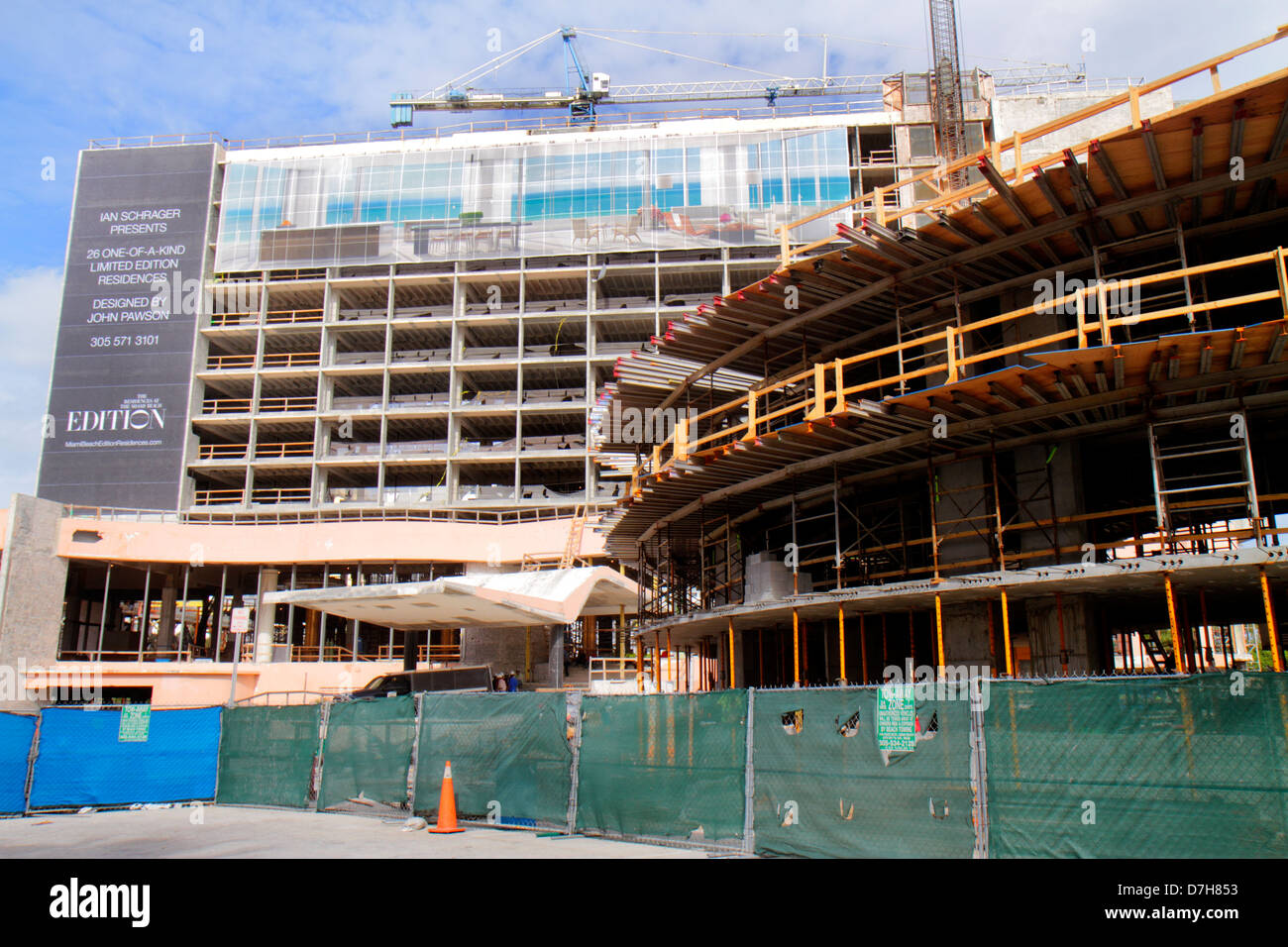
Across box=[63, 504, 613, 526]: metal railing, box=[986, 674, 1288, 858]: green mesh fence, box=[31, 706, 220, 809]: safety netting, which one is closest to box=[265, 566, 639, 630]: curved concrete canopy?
box=[31, 706, 220, 809]: safety netting

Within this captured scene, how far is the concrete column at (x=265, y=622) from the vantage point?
4425 cm

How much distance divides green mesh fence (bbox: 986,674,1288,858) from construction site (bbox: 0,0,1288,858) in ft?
0.10

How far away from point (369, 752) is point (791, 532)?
1318cm

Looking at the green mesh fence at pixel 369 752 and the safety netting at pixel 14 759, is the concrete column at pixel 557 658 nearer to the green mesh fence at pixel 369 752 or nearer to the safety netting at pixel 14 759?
the green mesh fence at pixel 369 752

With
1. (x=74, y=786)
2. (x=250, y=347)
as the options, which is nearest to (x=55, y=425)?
(x=250, y=347)

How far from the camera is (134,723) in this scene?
1612 cm

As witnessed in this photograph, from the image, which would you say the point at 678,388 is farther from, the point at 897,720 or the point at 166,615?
the point at 166,615

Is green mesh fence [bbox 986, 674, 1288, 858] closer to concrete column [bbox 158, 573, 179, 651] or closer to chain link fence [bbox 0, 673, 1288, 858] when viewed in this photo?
chain link fence [bbox 0, 673, 1288, 858]

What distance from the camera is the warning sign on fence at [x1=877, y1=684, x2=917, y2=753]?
925 centimetres

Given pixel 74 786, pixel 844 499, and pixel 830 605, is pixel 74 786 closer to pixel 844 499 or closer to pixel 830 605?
pixel 830 605

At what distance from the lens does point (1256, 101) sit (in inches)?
563

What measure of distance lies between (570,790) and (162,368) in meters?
62.9

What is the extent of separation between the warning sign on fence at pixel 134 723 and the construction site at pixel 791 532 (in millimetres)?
333

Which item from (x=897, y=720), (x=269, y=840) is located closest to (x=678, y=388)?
(x=269, y=840)
